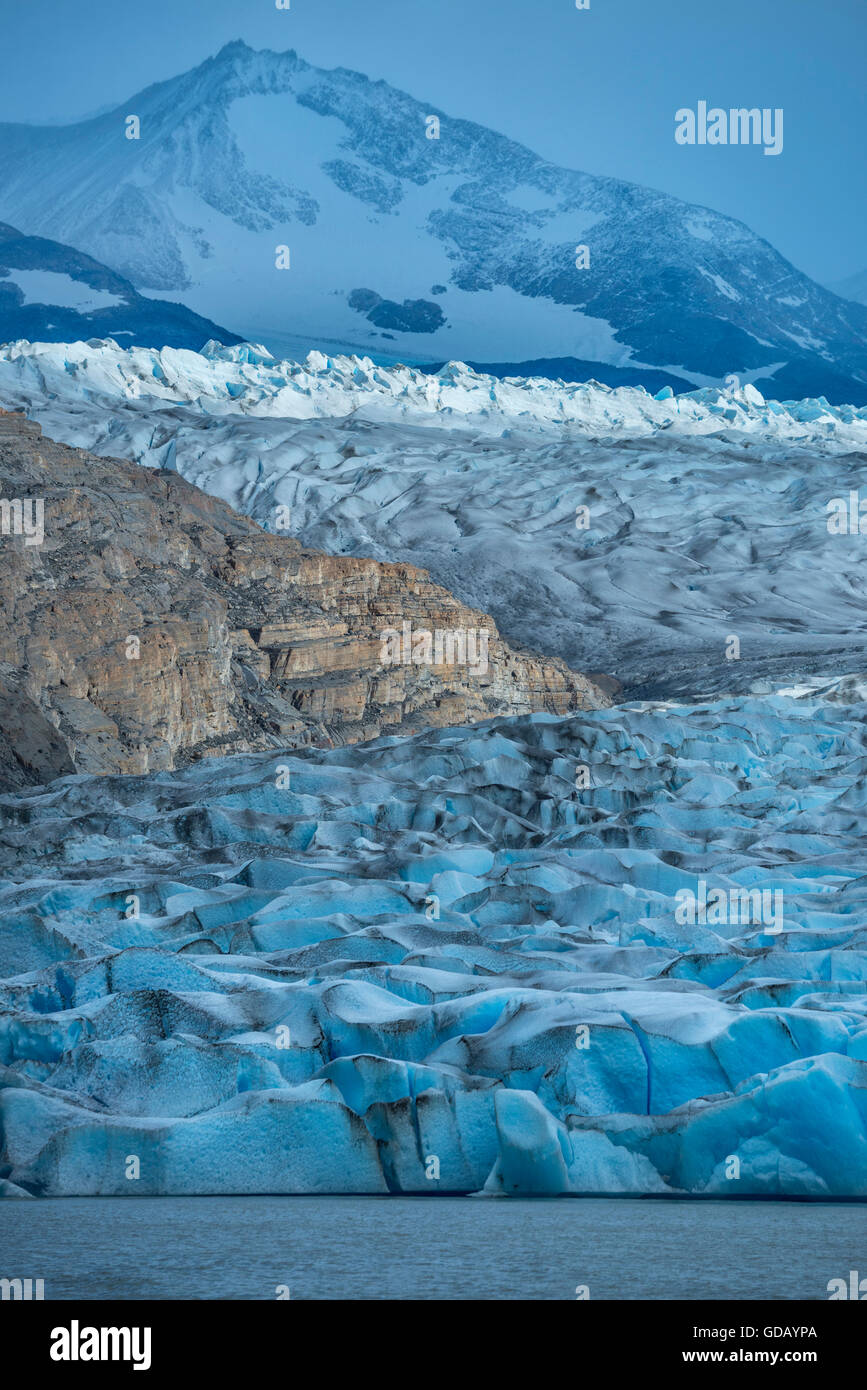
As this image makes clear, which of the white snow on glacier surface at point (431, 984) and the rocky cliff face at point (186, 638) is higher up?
the rocky cliff face at point (186, 638)

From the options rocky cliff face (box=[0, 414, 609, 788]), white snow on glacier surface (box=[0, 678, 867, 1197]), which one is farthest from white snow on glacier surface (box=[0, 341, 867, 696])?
white snow on glacier surface (box=[0, 678, 867, 1197])

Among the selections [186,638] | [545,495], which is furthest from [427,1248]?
[545,495]

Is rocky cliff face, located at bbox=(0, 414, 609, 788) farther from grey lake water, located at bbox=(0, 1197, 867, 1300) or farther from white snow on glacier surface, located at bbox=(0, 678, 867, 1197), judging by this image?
grey lake water, located at bbox=(0, 1197, 867, 1300)

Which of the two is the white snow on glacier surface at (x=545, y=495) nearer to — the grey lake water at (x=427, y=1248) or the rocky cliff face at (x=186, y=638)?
the rocky cliff face at (x=186, y=638)

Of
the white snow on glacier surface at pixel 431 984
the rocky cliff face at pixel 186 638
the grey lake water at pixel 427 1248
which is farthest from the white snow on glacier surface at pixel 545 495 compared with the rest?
the grey lake water at pixel 427 1248

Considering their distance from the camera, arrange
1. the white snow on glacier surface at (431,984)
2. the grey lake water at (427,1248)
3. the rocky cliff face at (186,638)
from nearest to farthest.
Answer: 1. the grey lake water at (427,1248)
2. the white snow on glacier surface at (431,984)
3. the rocky cliff face at (186,638)
